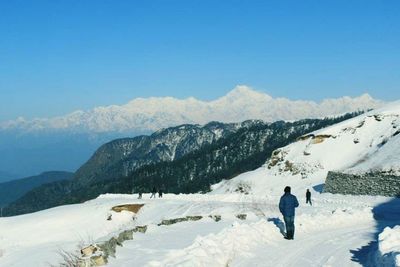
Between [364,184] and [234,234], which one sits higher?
[364,184]

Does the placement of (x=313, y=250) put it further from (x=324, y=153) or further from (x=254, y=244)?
(x=324, y=153)

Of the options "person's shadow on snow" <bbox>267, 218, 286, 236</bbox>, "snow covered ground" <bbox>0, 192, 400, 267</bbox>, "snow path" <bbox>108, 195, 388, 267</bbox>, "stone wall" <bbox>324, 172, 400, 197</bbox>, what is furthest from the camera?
"stone wall" <bbox>324, 172, 400, 197</bbox>

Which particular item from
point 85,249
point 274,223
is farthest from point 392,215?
point 85,249

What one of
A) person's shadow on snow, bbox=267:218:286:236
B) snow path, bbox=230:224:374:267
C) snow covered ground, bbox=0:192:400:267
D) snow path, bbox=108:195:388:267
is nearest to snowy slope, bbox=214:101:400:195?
snow covered ground, bbox=0:192:400:267

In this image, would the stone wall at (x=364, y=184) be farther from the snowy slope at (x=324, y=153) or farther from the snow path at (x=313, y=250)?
the snow path at (x=313, y=250)

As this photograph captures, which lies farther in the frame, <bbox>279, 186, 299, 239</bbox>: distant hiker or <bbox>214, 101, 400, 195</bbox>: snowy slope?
<bbox>214, 101, 400, 195</bbox>: snowy slope

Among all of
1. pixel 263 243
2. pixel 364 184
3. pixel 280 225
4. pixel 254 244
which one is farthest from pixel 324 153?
pixel 254 244

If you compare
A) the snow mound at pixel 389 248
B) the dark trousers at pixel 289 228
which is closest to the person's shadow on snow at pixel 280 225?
the dark trousers at pixel 289 228

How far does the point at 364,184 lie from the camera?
44.5 meters

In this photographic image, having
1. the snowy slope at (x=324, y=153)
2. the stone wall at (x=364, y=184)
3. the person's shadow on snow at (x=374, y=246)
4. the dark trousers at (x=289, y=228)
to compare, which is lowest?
the person's shadow on snow at (x=374, y=246)

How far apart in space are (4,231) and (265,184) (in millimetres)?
39125

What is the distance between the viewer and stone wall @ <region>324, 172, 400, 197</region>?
133 ft

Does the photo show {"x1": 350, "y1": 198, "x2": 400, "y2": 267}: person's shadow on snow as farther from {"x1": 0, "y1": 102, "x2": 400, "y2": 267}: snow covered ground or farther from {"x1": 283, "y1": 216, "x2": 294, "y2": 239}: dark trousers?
{"x1": 283, "y1": 216, "x2": 294, "y2": 239}: dark trousers

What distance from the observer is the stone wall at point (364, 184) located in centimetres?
4066
